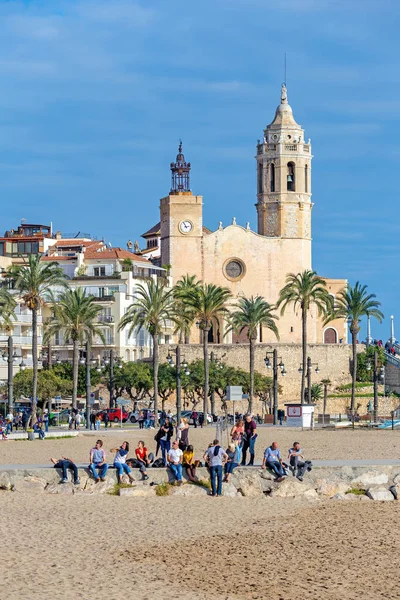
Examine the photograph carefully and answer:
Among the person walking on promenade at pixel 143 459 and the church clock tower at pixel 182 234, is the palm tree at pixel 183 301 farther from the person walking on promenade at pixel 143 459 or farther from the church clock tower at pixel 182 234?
the person walking on promenade at pixel 143 459

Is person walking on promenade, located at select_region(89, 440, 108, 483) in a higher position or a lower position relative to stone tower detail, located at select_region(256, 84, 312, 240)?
lower

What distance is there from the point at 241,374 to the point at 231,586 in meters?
68.7

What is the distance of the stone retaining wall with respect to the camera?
30.6 meters

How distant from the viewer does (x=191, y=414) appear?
7281cm

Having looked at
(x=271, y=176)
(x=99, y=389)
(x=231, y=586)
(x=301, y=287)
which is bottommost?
(x=231, y=586)

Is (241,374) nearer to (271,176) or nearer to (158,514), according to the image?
(271,176)

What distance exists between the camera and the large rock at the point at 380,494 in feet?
104

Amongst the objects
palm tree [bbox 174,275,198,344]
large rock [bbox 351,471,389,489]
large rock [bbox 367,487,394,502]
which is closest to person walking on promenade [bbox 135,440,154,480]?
large rock [bbox 351,471,389,489]

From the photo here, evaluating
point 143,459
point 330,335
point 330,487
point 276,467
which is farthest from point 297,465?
point 330,335

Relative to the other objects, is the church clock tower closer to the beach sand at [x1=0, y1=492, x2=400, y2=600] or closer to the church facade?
the church facade

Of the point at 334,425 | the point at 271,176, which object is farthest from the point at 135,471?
the point at 271,176

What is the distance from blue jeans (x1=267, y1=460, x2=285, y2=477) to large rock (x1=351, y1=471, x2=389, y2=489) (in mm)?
1968

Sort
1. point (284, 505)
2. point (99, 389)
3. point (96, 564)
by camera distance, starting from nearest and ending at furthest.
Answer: point (96, 564)
point (284, 505)
point (99, 389)

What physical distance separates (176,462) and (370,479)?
16.4 ft
